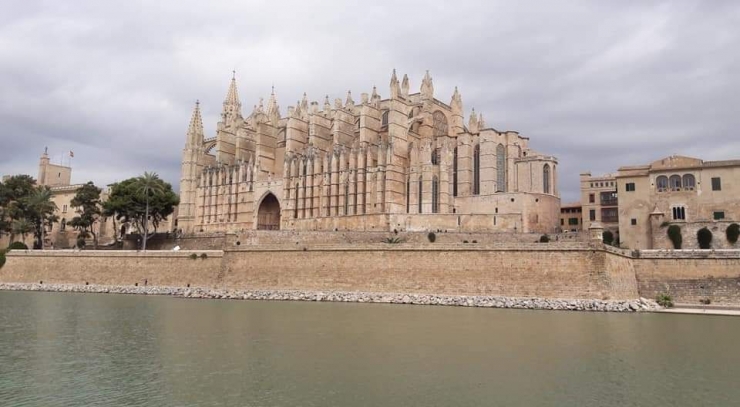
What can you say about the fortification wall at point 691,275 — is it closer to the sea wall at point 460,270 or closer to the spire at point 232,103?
the sea wall at point 460,270

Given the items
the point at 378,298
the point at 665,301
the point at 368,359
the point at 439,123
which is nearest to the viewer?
the point at 368,359

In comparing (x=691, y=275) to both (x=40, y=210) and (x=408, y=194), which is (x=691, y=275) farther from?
(x=40, y=210)

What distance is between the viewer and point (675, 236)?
34250 millimetres

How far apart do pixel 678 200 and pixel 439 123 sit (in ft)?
66.4

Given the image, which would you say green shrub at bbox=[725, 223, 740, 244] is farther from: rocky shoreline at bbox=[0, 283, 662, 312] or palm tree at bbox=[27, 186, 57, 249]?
palm tree at bbox=[27, 186, 57, 249]

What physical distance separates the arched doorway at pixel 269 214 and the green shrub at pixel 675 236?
1229 inches

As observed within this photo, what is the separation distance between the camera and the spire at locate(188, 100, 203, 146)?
58.5 metres

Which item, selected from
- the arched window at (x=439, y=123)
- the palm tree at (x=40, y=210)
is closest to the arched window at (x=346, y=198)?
the arched window at (x=439, y=123)

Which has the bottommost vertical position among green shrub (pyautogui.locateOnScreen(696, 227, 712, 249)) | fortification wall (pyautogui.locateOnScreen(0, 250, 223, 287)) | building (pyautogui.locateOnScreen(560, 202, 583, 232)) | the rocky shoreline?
the rocky shoreline

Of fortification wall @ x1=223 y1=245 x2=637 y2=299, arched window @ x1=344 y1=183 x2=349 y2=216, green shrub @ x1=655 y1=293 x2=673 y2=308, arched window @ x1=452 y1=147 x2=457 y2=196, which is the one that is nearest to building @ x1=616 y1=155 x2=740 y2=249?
green shrub @ x1=655 y1=293 x2=673 y2=308

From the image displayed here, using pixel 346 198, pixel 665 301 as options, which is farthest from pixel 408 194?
pixel 665 301

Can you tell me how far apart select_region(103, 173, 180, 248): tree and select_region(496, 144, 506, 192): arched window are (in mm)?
24870

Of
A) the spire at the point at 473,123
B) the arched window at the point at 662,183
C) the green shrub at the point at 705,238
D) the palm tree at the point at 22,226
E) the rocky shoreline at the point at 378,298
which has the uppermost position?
the spire at the point at 473,123

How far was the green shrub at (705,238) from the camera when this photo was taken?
110 feet
